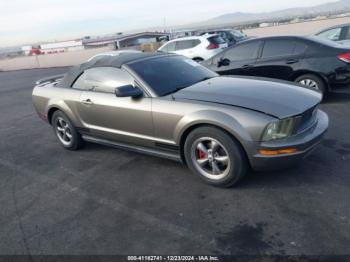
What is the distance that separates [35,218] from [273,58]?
5.60 m

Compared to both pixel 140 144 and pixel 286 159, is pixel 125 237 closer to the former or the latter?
pixel 140 144

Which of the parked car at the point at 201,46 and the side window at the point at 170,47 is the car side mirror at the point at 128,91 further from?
the side window at the point at 170,47

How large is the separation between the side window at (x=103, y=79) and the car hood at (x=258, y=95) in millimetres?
855

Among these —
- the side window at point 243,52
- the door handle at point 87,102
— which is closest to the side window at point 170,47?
the side window at point 243,52

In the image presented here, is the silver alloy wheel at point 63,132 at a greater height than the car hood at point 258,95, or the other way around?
the car hood at point 258,95

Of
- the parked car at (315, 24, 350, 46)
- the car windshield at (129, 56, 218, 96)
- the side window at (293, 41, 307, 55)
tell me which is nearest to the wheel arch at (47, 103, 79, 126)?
the car windshield at (129, 56, 218, 96)

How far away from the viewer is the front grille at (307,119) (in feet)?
11.4

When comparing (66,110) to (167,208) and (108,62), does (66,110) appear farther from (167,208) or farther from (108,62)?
(167,208)

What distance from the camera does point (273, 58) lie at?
6914 millimetres

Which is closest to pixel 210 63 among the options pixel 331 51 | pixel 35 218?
pixel 331 51

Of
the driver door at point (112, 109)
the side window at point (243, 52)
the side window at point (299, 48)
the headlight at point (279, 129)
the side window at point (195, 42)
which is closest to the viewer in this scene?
the headlight at point (279, 129)

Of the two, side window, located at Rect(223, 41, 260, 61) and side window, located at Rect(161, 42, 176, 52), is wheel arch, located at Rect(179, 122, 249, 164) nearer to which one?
side window, located at Rect(223, 41, 260, 61)

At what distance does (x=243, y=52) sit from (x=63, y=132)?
4.42 meters

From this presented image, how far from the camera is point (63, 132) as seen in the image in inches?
219
